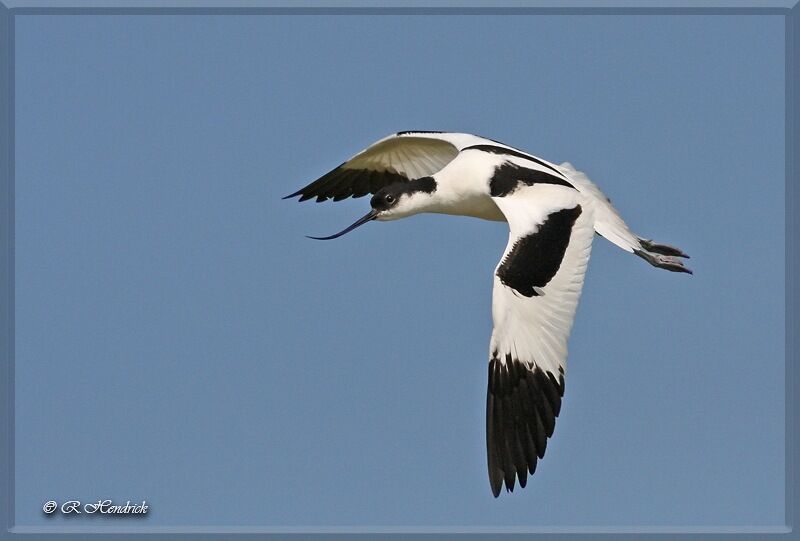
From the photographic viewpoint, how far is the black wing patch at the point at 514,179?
9.06m

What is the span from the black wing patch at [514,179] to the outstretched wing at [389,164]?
101cm

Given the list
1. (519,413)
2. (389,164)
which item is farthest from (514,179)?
(389,164)

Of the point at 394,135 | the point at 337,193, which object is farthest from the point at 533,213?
the point at 337,193

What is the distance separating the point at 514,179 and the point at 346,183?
230 cm

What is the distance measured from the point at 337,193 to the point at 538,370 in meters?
3.65

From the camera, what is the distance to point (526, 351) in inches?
313

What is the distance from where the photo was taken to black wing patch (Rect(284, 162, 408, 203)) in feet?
36.1

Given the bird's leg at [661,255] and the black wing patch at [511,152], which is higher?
the black wing patch at [511,152]

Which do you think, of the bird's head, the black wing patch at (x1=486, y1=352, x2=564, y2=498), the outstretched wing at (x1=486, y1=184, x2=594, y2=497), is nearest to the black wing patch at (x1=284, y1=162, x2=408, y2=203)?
the bird's head

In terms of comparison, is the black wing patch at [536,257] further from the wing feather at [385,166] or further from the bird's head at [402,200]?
the wing feather at [385,166]

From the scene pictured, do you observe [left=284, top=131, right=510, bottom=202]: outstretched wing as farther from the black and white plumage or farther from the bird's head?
the bird's head

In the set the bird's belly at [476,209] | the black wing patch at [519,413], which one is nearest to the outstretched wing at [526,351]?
the black wing patch at [519,413]

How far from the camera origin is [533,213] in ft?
28.3

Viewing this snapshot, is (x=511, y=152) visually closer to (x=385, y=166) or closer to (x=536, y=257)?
(x=385, y=166)
